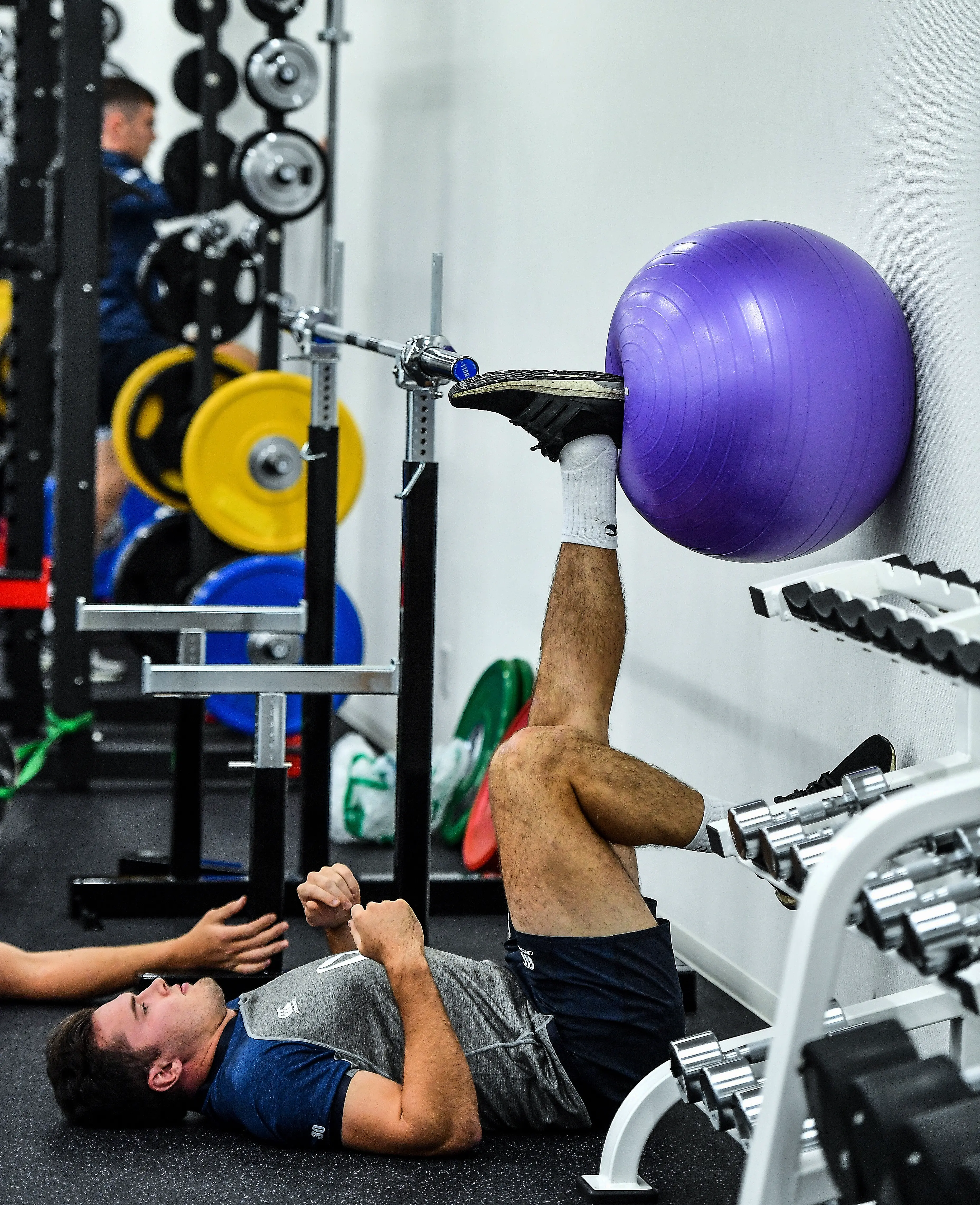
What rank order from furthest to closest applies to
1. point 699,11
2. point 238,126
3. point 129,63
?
point 129,63, point 238,126, point 699,11

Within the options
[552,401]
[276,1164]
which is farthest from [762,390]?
[276,1164]

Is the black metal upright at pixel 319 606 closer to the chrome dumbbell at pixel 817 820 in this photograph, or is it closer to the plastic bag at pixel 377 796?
the plastic bag at pixel 377 796

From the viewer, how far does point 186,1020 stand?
2.10 m

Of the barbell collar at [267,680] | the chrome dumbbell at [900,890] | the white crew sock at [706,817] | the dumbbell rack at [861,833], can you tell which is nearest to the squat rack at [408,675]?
the barbell collar at [267,680]

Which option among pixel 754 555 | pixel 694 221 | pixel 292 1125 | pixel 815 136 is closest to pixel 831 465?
pixel 754 555

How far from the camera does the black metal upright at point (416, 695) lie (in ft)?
8.50

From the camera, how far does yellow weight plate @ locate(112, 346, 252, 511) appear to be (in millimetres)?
4891

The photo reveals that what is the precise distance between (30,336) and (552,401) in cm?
316

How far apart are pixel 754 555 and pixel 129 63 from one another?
24.3ft

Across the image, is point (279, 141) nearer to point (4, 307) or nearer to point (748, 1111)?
point (4, 307)

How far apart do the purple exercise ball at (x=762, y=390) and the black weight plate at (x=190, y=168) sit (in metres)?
2.96

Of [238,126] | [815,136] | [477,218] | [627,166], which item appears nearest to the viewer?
[815,136]

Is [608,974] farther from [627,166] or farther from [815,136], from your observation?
[627,166]

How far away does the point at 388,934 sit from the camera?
6.73 ft
